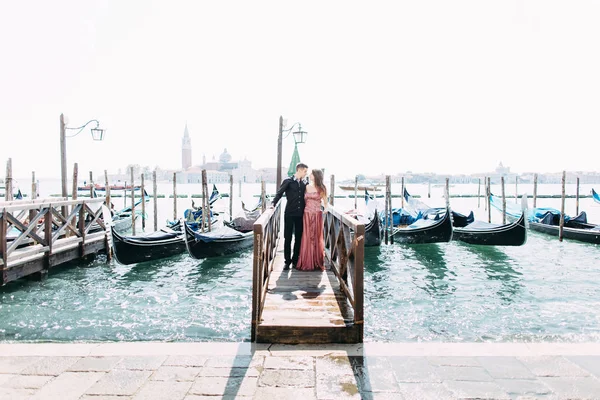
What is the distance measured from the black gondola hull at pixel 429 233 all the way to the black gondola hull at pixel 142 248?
5741mm

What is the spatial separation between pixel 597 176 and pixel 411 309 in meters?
114

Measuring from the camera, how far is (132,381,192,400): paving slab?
6.91ft

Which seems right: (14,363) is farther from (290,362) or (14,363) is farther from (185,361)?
(290,362)

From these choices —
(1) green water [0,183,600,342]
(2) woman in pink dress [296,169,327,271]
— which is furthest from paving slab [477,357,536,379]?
(2) woman in pink dress [296,169,327,271]

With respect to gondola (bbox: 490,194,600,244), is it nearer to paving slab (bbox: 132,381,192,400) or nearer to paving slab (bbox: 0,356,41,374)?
paving slab (bbox: 132,381,192,400)

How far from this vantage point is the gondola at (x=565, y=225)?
1173cm

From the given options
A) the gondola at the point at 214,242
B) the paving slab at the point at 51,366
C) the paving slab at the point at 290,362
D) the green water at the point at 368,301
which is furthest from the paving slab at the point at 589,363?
the gondola at the point at 214,242

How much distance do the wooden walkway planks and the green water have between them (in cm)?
67

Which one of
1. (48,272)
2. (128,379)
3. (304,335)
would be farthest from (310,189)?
(48,272)

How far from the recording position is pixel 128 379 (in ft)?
7.55

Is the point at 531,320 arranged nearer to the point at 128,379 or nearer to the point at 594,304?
the point at 594,304

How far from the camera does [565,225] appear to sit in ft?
44.0

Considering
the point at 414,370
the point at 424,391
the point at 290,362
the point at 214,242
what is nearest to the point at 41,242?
the point at 214,242

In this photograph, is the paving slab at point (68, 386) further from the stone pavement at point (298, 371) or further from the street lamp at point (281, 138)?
the street lamp at point (281, 138)
